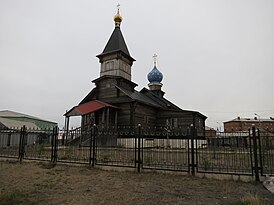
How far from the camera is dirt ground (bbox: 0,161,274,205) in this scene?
5078mm

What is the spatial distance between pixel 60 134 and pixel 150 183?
6.35 m

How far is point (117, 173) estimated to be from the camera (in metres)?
8.03

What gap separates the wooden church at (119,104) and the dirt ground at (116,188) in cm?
1118

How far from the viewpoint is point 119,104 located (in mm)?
21422

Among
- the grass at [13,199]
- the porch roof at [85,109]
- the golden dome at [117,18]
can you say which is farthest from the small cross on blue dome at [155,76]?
the grass at [13,199]

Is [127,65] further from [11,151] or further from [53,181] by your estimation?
[53,181]

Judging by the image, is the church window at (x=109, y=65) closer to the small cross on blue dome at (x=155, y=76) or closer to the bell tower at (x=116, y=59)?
the bell tower at (x=116, y=59)

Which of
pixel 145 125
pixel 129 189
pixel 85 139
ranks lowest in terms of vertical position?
pixel 129 189

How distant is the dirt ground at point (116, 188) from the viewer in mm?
5078

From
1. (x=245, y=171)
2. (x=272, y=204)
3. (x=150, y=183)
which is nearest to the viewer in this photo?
→ (x=272, y=204)

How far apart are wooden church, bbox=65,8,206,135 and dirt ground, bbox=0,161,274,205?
11.2 meters

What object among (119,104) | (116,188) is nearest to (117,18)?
(119,104)

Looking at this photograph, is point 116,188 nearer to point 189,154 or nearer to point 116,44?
point 189,154

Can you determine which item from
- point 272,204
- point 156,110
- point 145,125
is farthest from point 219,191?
point 156,110
